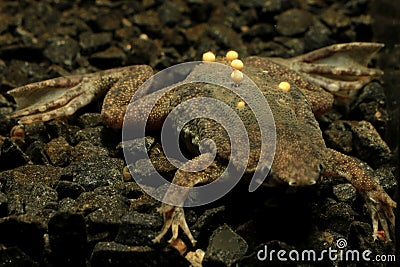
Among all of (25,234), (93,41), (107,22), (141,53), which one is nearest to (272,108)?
(25,234)

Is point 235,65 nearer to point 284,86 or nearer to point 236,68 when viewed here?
point 236,68

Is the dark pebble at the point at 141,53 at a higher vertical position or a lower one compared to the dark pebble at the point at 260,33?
higher

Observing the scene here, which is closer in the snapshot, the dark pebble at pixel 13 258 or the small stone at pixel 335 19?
the dark pebble at pixel 13 258

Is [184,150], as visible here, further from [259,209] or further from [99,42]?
[99,42]

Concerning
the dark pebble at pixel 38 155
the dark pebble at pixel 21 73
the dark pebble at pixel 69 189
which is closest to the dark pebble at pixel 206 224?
the dark pebble at pixel 69 189

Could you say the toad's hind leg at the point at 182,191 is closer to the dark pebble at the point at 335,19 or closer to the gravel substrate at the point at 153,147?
the gravel substrate at the point at 153,147
